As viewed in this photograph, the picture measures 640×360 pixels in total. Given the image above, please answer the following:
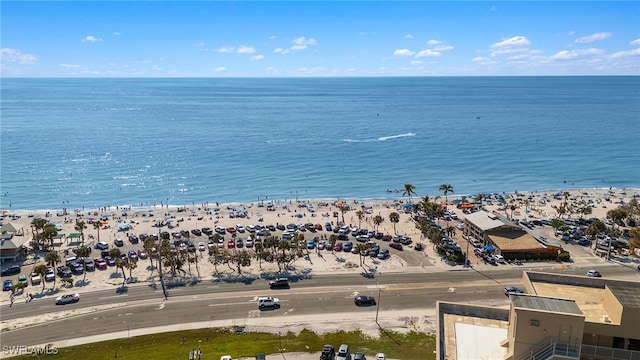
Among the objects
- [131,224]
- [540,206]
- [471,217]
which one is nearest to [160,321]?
[131,224]

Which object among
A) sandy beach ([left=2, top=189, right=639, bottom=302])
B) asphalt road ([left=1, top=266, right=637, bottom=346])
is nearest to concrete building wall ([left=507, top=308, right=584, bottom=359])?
asphalt road ([left=1, top=266, right=637, bottom=346])

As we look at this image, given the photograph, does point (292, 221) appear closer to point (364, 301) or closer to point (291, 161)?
point (364, 301)

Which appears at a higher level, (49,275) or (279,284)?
(49,275)

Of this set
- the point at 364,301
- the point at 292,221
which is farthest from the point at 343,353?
the point at 292,221

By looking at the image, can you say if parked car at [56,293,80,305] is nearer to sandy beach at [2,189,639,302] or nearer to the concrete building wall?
sandy beach at [2,189,639,302]

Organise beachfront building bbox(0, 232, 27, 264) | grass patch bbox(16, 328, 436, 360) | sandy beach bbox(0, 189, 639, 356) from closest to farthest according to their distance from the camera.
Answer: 1. grass patch bbox(16, 328, 436, 360)
2. sandy beach bbox(0, 189, 639, 356)
3. beachfront building bbox(0, 232, 27, 264)

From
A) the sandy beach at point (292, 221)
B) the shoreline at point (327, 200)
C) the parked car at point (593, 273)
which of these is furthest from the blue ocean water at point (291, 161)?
the parked car at point (593, 273)

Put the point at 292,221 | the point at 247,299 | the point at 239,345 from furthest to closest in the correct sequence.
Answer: the point at 292,221, the point at 247,299, the point at 239,345
